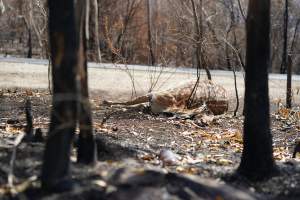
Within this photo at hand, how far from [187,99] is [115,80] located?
232 inches

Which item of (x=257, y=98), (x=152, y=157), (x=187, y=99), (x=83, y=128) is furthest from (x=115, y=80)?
(x=83, y=128)

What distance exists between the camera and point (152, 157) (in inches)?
251

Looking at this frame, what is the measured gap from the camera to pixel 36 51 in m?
36.0

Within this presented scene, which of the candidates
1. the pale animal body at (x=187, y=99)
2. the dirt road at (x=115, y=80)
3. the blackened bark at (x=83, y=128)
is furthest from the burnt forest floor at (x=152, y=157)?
the dirt road at (x=115, y=80)

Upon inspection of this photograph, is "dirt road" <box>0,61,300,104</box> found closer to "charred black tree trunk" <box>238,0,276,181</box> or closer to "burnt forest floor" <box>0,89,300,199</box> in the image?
"burnt forest floor" <box>0,89,300,199</box>

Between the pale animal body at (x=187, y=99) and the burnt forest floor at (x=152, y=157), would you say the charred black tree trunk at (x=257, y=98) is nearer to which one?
the burnt forest floor at (x=152, y=157)

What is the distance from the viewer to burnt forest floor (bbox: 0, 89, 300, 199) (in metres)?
4.61

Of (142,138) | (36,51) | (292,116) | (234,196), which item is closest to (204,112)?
(292,116)

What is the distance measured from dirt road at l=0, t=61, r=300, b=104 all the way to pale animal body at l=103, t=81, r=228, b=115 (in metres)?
1.61

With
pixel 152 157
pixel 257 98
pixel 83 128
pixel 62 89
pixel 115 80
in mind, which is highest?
pixel 62 89

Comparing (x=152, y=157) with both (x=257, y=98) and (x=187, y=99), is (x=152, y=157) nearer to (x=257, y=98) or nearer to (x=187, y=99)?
(x=257, y=98)

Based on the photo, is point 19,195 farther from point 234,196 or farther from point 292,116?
point 292,116

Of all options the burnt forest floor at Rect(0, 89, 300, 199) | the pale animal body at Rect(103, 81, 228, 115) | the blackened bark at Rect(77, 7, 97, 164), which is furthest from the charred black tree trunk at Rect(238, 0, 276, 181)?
the pale animal body at Rect(103, 81, 228, 115)

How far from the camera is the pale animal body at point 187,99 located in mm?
10812
